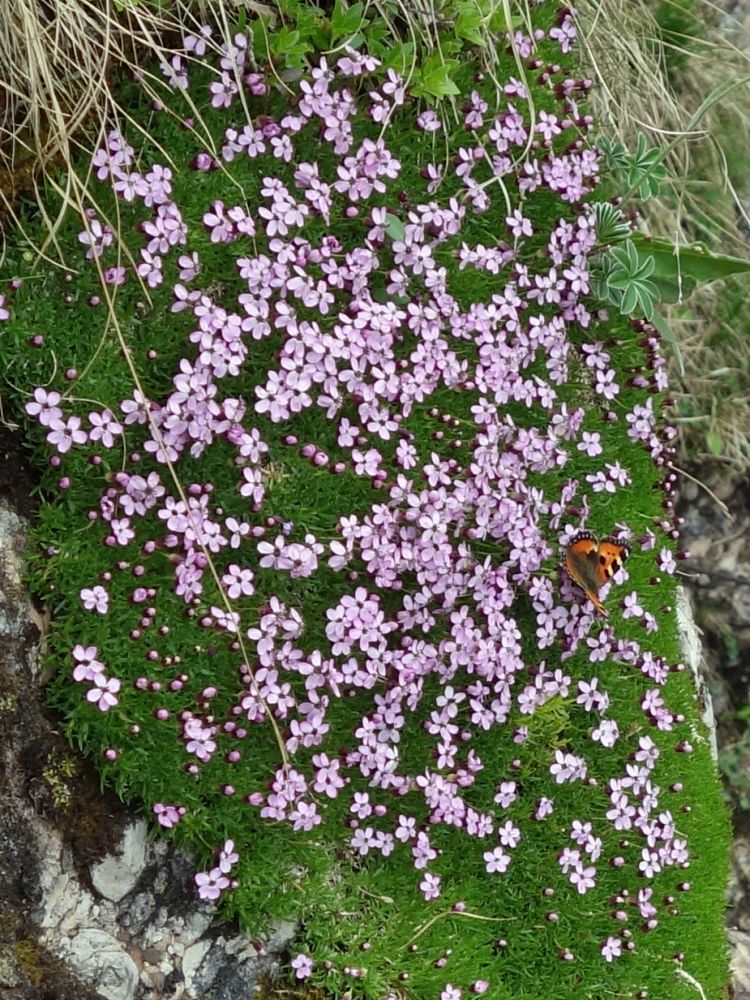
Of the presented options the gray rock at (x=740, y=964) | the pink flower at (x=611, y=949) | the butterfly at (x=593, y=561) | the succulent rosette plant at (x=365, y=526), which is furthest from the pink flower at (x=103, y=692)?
the gray rock at (x=740, y=964)

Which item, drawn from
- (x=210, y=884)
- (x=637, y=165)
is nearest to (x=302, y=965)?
(x=210, y=884)

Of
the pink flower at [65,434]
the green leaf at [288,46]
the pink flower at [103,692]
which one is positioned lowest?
the pink flower at [103,692]

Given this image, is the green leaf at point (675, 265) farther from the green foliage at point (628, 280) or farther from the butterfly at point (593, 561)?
the butterfly at point (593, 561)

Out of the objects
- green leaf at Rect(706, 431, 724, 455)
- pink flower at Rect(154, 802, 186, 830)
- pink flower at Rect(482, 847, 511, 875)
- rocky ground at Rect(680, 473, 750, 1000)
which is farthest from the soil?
rocky ground at Rect(680, 473, 750, 1000)

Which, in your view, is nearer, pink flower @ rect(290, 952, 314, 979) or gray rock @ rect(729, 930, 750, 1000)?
pink flower @ rect(290, 952, 314, 979)

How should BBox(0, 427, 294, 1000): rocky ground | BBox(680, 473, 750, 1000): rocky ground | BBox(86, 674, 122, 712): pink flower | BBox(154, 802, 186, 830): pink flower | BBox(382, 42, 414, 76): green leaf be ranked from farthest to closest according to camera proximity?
BBox(680, 473, 750, 1000): rocky ground < BBox(382, 42, 414, 76): green leaf < BBox(154, 802, 186, 830): pink flower < BBox(86, 674, 122, 712): pink flower < BBox(0, 427, 294, 1000): rocky ground

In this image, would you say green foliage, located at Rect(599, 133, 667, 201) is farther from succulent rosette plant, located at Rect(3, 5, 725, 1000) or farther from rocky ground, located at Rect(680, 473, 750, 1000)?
rocky ground, located at Rect(680, 473, 750, 1000)

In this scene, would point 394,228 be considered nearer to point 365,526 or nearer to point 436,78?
point 436,78
